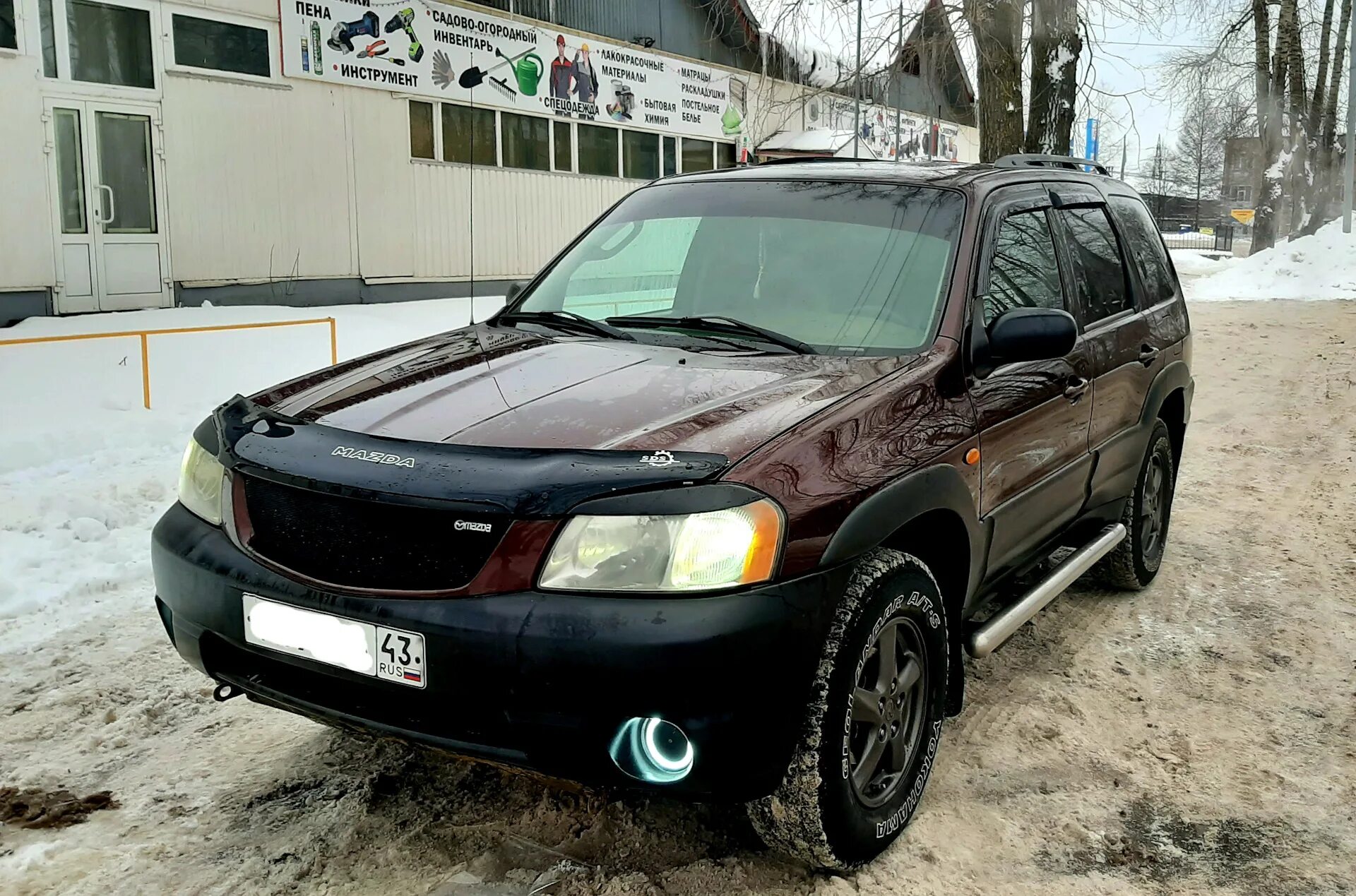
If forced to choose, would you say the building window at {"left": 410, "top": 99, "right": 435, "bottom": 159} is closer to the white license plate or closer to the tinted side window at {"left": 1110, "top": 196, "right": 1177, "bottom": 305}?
the tinted side window at {"left": 1110, "top": 196, "right": 1177, "bottom": 305}

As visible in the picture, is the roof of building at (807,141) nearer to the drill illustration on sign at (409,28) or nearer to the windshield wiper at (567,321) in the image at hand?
the drill illustration on sign at (409,28)

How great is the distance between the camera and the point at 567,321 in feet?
12.9

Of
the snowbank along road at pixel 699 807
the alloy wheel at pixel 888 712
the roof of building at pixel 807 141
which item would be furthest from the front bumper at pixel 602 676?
the roof of building at pixel 807 141

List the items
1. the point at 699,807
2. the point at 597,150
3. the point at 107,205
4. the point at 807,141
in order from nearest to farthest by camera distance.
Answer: the point at 699,807, the point at 107,205, the point at 597,150, the point at 807,141

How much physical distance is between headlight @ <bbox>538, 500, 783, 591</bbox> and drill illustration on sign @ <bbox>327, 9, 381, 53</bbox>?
1541cm

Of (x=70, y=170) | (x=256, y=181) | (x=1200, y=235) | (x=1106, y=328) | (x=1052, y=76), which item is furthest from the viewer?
(x=1200, y=235)

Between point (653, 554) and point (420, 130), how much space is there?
16556 millimetres

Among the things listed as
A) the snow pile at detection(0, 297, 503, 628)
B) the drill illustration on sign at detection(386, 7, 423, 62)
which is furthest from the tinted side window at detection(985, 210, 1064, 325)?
the drill illustration on sign at detection(386, 7, 423, 62)

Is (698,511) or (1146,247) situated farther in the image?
(1146,247)

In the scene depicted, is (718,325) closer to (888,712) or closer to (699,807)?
(888,712)

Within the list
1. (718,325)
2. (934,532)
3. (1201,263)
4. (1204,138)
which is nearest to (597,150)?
(718,325)

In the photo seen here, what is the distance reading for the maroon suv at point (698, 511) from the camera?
2.52 m

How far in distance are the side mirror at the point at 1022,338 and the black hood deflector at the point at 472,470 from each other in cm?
125

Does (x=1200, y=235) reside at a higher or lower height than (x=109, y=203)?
higher
